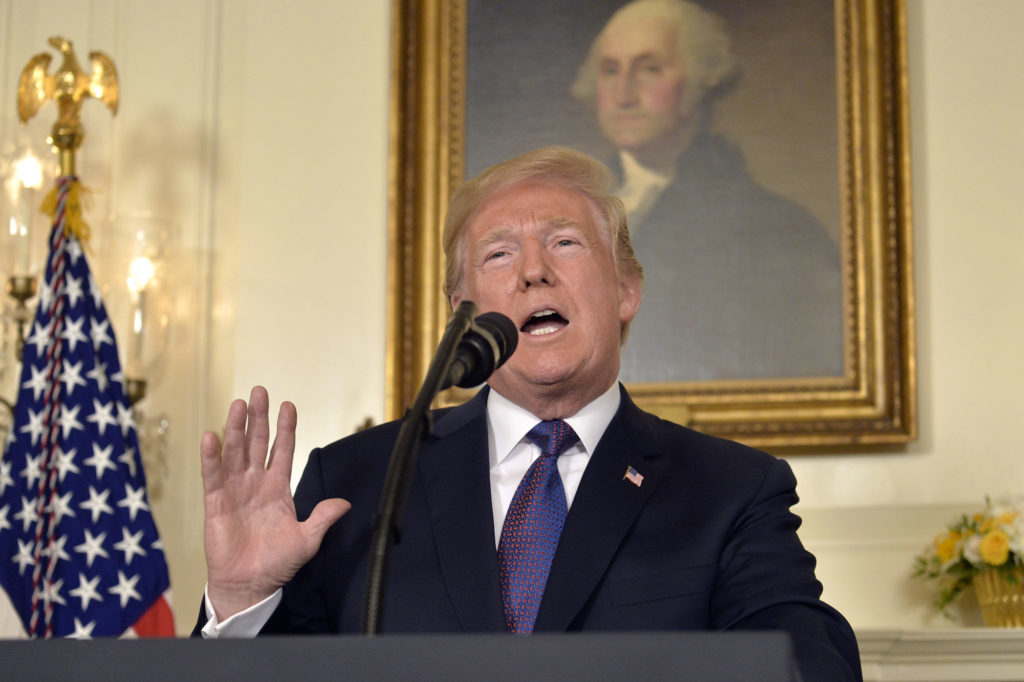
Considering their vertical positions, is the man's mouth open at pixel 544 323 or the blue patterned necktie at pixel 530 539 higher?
the man's mouth open at pixel 544 323

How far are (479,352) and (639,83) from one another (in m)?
3.19

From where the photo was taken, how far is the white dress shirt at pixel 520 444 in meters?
2.30

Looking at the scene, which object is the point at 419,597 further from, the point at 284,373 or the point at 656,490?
the point at 284,373

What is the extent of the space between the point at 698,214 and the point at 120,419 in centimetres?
212

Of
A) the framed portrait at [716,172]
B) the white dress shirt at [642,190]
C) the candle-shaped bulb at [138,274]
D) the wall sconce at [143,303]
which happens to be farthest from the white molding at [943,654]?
the candle-shaped bulb at [138,274]

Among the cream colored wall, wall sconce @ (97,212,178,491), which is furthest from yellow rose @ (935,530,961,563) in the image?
wall sconce @ (97,212,178,491)

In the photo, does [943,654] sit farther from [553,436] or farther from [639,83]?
[639,83]

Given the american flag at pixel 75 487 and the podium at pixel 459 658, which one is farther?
the american flag at pixel 75 487

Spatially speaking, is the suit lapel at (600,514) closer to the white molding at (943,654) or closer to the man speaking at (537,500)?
A: the man speaking at (537,500)

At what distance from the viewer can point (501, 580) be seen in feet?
6.97

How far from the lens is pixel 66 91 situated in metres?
4.34

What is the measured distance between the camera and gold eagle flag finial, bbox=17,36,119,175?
4.31 m

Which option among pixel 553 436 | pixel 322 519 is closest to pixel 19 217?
pixel 553 436

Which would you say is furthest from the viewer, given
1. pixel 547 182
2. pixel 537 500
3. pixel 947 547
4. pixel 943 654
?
pixel 947 547
